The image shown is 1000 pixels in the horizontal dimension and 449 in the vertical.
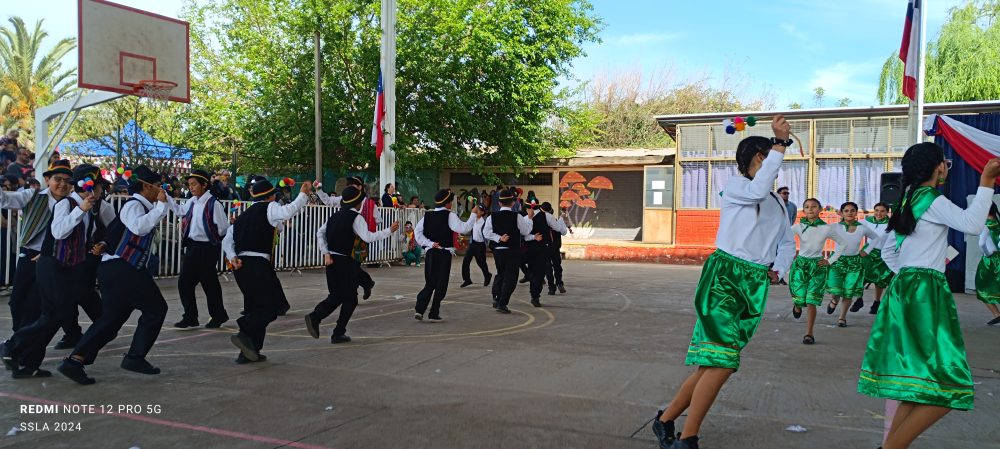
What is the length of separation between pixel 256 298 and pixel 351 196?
1683 mm

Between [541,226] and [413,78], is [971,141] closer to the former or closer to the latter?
[541,226]

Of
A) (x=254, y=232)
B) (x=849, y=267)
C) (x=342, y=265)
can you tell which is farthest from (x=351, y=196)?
(x=849, y=267)

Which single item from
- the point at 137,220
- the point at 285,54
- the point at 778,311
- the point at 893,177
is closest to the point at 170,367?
the point at 137,220

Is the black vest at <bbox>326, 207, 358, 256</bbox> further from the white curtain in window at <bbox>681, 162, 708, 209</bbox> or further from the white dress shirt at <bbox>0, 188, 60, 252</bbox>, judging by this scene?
the white curtain in window at <bbox>681, 162, 708, 209</bbox>

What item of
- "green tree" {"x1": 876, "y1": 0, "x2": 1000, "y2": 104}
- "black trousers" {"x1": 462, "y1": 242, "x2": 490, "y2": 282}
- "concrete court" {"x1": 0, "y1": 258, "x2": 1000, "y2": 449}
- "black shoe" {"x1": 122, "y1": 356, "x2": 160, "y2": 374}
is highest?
"green tree" {"x1": 876, "y1": 0, "x2": 1000, "y2": 104}

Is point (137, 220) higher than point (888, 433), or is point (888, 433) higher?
point (137, 220)

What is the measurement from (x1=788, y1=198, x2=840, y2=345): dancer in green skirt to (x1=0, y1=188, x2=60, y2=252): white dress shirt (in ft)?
25.3

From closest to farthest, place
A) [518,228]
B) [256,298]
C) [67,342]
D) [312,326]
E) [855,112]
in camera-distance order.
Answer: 1. [256,298]
2. [67,342]
3. [312,326]
4. [518,228]
5. [855,112]

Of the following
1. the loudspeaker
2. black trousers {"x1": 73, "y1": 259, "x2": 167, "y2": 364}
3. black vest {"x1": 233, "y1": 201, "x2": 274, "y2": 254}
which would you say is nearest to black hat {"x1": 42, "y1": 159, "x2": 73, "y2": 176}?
black trousers {"x1": 73, "y1": 259, "x2": 167, "y2": 364}

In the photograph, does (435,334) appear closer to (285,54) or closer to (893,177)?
(893,177)

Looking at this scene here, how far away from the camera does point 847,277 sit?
9633 mm

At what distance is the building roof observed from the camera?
62.4 feet

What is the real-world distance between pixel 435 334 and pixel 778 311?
5.55 m

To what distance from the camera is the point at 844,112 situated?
21859mm
